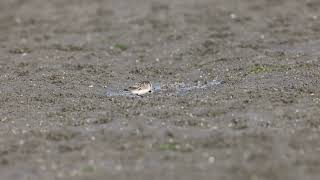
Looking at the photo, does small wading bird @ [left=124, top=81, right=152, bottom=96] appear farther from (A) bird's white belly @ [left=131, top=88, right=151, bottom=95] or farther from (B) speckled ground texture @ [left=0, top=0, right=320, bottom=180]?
(B) speckled ground texture @ [left=0, top=0, right=320, bottom=180]

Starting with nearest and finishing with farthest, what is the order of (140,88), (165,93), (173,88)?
(140,88), (165,93), (173,88)

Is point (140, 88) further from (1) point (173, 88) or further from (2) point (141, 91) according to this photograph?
(1) point (173, 88)

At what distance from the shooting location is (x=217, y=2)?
28.5 metres

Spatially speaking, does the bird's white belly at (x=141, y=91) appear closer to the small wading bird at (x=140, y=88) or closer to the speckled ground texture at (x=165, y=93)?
the small wading bird at (x=140, y=88)

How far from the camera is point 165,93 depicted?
16.1 m

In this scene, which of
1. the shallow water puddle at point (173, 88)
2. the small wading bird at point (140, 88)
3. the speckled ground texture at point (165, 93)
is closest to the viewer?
the speckled ground texture at point (165, 93)

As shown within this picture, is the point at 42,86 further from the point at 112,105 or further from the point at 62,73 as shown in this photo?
the point at 112,105

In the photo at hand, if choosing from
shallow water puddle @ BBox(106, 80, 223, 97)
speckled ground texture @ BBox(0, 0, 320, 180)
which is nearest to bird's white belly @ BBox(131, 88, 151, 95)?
speckled ground texture @ BBox(0, 0, 320, 180)

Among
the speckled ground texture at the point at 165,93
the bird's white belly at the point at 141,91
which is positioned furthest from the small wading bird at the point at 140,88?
the speckled ground texture at the point at 165,93

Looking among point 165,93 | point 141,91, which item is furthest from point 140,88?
point 165,93

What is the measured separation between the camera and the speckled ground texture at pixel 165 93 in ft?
36.1

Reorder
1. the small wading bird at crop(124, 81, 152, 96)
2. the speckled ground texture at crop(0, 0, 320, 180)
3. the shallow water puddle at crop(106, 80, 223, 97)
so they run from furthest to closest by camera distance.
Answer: the shallow water puddle at crop(106, 80, 223, 97) < the small wading bird at crop(124, 81, 152, 96) < the speckled ground texture at crop(0, 0, 320, 180)

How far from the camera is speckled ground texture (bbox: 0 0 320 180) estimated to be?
36.1 feet

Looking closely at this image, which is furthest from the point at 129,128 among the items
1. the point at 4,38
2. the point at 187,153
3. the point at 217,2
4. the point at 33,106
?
the point at 217,2
